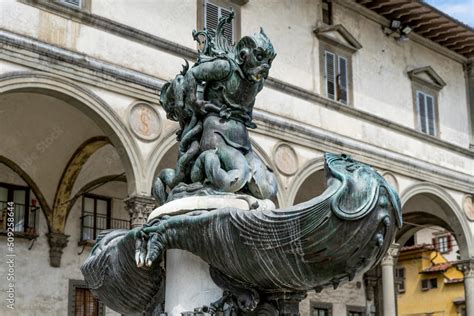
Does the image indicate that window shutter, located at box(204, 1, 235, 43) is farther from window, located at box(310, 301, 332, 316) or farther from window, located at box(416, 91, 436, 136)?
window, located at box(310, 301, 332, 316)

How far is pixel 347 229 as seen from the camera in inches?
152

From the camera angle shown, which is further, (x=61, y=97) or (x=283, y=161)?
(x=283, y=161)

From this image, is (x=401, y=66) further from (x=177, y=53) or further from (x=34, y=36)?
(x=34, y=36)

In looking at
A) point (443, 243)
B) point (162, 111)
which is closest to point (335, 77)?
point (162, 111)

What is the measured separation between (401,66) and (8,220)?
34.1ft

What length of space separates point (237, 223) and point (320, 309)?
17980 mm

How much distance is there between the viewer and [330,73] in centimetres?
1820

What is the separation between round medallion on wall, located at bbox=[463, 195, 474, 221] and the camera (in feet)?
67.3

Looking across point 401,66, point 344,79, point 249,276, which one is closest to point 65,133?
point 344,79

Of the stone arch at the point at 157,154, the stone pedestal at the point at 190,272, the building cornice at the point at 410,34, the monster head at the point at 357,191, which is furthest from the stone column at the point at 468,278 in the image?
the monster head at the point at 357,191

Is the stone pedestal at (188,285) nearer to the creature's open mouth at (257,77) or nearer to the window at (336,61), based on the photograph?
the creature's open mouth at (257,77)

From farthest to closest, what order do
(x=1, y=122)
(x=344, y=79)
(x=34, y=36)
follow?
1. (x=344, y=79)
2. (x=1, y=122)
3. (x=34, y=36)

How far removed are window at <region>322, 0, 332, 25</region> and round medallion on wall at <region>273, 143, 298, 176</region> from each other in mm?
3869

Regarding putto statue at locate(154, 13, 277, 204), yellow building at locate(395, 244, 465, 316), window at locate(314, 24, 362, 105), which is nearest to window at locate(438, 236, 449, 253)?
yellow building at locate(395, 244, 465, 316)
